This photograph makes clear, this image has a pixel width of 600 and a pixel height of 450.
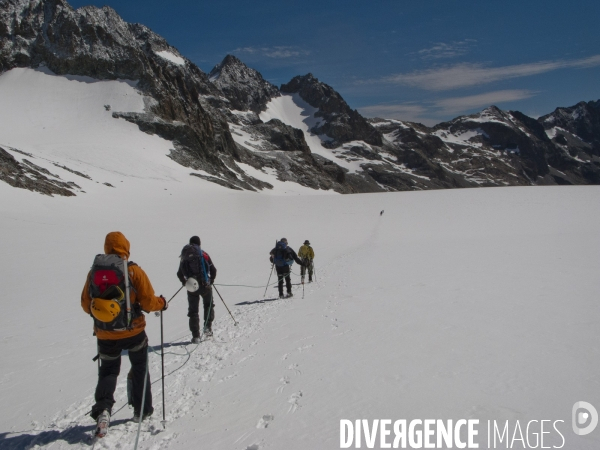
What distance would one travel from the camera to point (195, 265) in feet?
24.5

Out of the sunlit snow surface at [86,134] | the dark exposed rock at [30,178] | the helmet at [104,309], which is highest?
the sunlit snow surface at [86,134]

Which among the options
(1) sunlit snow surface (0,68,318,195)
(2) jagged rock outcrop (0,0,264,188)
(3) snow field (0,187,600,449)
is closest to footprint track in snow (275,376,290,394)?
(3) snow field (0,187,600,449)

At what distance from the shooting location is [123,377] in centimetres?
579

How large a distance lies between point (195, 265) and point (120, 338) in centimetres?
332

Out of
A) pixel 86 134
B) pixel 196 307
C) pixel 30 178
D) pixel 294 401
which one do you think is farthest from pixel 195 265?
pixel 86 134

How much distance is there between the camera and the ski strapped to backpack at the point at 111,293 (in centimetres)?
389

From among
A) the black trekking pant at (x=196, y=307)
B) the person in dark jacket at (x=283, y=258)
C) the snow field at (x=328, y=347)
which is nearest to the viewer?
the snow field at (x=328, y=347)

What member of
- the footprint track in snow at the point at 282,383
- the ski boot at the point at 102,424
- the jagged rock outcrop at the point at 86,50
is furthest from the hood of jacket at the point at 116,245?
the jagged rock outcrop at the point at 86,50

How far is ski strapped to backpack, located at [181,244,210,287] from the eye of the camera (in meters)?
7.44

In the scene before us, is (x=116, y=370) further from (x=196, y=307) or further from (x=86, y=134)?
(x=86, y=134)

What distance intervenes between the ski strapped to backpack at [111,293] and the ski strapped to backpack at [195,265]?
3276 mm

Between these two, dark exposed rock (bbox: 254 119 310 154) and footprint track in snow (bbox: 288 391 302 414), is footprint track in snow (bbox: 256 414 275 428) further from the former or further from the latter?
dark exposed rock (bbox: 254 119 310 154)

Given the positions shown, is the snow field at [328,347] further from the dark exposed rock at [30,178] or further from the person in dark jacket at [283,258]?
the dark exposed rock at [30,178]

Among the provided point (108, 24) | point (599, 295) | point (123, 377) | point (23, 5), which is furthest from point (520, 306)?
point (23, 5)
